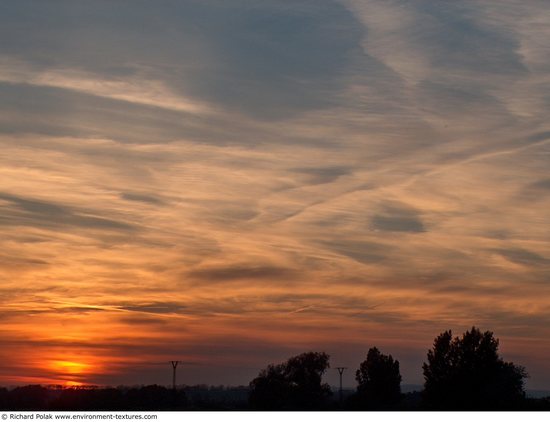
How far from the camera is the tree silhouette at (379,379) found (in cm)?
18012

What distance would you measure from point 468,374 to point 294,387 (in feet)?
127

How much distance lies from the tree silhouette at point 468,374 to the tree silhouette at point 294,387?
2238cm

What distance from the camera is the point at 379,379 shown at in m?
184

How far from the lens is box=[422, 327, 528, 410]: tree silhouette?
144000 mm

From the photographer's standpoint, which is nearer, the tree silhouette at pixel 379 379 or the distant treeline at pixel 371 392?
the distant treeline at pixel 371 392

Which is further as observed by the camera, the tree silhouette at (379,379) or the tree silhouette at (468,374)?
the tree silhouette at (379,379)

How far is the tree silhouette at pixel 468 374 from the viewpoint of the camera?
144 meters

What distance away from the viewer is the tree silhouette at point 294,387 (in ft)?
544

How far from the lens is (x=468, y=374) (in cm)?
15262

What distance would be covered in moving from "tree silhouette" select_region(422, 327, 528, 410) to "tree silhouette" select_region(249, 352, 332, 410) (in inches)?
881

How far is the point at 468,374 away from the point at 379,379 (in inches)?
1351

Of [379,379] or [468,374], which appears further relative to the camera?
[379,379]

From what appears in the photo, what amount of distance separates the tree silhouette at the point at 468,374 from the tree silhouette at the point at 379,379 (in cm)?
2457

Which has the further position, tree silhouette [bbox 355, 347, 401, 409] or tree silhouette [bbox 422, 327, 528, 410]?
tree silhouette [bbox 355, 347, 401, 409]
